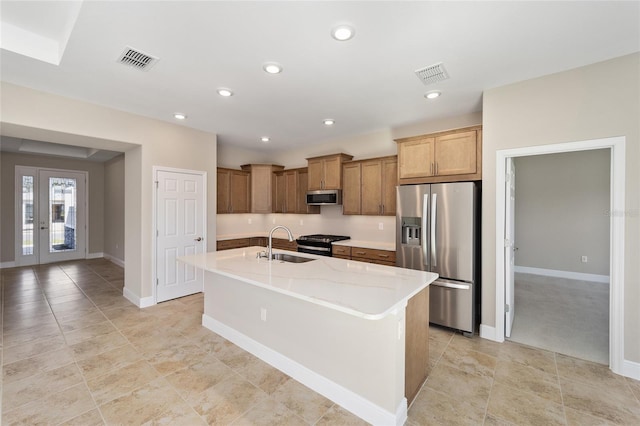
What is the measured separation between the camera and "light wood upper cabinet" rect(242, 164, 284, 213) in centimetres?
591

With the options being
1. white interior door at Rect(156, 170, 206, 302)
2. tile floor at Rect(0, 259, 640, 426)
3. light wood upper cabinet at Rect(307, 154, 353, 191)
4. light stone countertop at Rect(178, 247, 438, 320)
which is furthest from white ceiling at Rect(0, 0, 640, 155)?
tile floor at Rect(0, 259, 640, 426)

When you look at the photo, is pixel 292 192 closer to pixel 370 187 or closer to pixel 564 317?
pixel 370 187

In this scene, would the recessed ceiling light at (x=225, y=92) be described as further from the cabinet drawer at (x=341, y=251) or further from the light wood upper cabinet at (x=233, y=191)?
the cabinet drawer at (x=341, y=251)

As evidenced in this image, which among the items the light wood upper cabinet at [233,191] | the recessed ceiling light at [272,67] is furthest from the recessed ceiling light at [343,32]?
the light wood upper cabinet at [233,191]

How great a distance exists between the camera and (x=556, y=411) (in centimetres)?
200

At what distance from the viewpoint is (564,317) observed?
3.67 m

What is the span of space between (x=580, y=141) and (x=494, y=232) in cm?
111

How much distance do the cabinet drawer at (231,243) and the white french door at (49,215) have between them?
5.01 m

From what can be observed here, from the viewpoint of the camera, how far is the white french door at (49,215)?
6.58m

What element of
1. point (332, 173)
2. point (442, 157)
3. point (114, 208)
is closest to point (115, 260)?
point (114, 208)

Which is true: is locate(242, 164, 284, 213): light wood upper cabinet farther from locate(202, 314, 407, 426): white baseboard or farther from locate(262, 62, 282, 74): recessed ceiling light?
locate(262, 62, 282, 74): recessed ceiling light

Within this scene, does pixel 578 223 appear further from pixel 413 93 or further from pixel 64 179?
pixel 64 179

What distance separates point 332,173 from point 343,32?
9.88 feet

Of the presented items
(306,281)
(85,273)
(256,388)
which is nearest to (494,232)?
(306,281)
